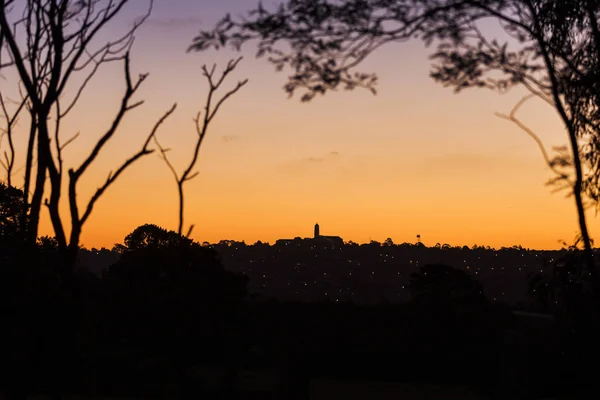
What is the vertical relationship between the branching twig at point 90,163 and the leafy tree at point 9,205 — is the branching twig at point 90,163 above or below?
below

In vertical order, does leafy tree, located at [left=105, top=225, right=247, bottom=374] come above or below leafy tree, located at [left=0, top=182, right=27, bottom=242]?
below

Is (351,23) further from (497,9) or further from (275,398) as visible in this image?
(275,398)

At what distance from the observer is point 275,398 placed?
9.71 metres

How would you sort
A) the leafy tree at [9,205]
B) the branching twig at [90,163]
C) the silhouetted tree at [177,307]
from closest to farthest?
the branching twig at [90,163] < the silhouetted tree at [177,307] < the leafy tree at [9,205]

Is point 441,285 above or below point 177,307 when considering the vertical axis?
above

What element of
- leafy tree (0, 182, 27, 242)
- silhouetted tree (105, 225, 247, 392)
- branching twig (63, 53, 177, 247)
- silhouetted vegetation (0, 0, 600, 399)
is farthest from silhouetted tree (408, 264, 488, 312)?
branching twig (63, 53, 177, 247)

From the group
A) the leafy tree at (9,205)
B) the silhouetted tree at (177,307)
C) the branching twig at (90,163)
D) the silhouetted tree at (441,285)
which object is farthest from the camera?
the silhouetted tree at (441,285)

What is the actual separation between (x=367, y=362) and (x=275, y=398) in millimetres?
28306

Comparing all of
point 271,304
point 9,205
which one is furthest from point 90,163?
point 9,205

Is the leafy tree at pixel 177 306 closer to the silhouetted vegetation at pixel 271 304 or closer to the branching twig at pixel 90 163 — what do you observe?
the silhouetted vegetation at pixel 271 304

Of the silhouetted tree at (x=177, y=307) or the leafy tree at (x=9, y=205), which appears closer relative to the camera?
the silhouetted tree at (x=177, y=307)

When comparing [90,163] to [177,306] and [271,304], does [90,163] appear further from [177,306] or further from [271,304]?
[271,304]

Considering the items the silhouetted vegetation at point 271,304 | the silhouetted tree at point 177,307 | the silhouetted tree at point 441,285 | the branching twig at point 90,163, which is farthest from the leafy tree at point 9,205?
the branching twig at point 90,163

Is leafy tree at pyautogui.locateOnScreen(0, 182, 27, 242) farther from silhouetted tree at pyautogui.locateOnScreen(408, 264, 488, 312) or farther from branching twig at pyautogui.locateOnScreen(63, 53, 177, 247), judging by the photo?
branching twig at pyautogui.locateOnScreen(63, 53, 177, 247)
